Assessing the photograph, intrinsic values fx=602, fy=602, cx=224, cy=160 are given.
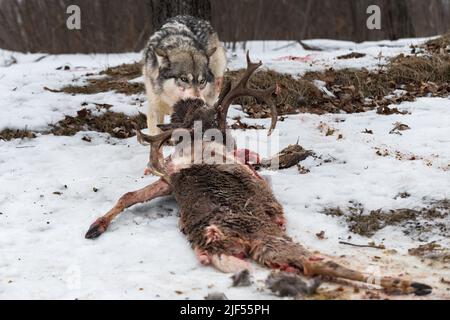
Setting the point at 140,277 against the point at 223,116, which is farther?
the point at 223,116

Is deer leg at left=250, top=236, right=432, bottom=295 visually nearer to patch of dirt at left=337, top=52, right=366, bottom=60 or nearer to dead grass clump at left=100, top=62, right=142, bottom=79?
dead grass clump at left=100, top=62, right=142, bottom=79

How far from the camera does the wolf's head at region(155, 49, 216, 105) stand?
719cm

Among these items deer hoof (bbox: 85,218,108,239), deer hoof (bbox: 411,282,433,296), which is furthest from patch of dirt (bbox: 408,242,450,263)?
deer hoof (bbox: 85,218,108,239)

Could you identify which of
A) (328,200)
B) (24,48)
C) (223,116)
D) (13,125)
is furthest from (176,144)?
(24,48)

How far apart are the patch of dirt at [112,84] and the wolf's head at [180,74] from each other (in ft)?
7.75

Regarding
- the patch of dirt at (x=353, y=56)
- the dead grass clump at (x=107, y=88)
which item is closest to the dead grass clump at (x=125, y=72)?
the dead grass clump at (x=107, y=88)

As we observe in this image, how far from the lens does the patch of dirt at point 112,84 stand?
973 centimetres

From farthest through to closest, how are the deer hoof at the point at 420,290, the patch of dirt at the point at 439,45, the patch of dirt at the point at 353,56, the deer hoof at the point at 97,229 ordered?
the patch of dirt at the point at 353,56, the patch of dirt at the point at 439,45, the deer hoof at the point at 97,229, the deer hoof at the point at 420,290

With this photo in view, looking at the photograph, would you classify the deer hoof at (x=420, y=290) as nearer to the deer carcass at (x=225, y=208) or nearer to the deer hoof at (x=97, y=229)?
the deer carcass at (x=225, y=208)

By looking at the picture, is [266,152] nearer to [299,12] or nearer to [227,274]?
[227,274]

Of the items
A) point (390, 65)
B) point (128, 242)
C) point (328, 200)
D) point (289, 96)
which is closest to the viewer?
point (128, 242)

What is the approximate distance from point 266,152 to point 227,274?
295 centimetres

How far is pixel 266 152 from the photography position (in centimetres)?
720

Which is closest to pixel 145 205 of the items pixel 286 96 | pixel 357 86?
pixel 286 96
